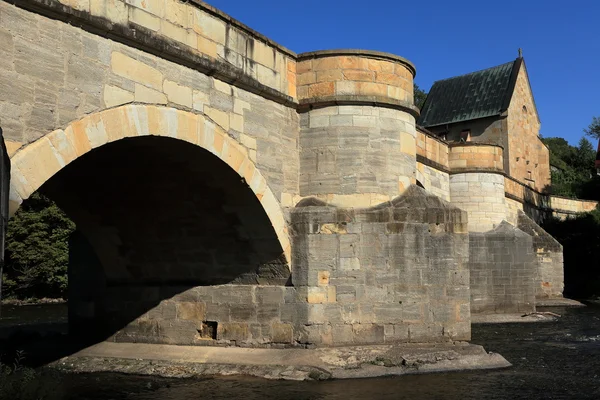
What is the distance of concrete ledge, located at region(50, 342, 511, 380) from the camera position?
860 cm

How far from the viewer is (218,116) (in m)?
8.02

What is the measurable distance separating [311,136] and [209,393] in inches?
161

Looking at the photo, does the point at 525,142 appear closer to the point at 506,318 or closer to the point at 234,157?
the point at 506,318

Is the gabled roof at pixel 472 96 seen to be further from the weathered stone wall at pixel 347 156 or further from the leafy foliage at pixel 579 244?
the weathered stone wall at pixel 347 156

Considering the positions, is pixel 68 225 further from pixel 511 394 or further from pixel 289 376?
pixel 511 394

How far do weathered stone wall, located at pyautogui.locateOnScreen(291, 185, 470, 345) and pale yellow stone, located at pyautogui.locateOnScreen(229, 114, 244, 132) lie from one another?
1.64m

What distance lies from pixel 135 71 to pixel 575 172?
41.8 m

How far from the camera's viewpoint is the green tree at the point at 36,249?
87.4 feet

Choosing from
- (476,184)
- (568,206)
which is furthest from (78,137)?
(568,206)

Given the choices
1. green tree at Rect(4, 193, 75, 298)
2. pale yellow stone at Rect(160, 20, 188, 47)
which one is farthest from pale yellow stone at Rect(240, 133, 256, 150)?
green tree at Rect(4, 193, 75, 298)

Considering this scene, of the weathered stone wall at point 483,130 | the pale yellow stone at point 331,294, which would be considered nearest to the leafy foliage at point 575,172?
the weathered stone wall at point 483,130

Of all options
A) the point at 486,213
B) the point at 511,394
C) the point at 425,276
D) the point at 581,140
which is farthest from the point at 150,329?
the point at 581,140

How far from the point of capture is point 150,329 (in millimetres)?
10406

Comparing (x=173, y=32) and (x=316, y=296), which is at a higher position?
(x=173, y=32)
